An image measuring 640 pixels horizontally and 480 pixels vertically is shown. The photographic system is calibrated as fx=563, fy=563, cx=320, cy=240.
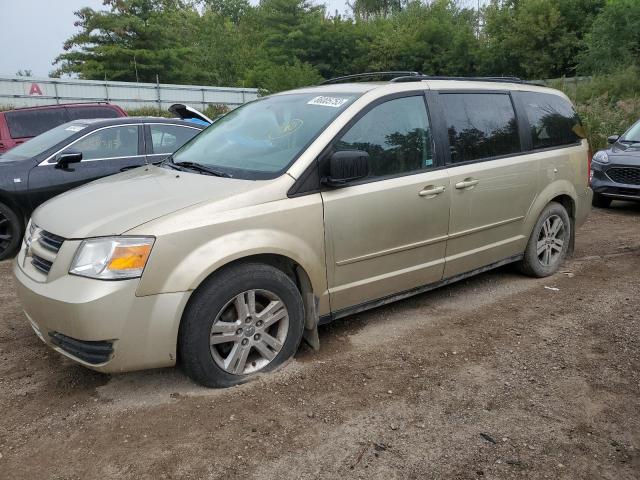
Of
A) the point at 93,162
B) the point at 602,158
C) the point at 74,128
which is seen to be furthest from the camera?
the point at 602,158

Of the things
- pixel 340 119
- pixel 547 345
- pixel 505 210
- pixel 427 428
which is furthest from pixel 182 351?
pixel 505 210

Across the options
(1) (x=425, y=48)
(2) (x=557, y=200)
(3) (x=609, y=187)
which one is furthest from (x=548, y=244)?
(1) (x=425, y=48)

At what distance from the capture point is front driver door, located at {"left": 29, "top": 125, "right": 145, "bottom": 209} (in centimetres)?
628

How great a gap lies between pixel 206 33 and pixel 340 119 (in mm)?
53258

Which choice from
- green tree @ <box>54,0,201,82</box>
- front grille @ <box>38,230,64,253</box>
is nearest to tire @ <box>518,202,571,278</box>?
front grille @ <box>38,230,64,253</box>

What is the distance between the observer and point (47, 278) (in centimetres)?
302

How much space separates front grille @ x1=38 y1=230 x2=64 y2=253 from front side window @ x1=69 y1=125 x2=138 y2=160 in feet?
12.2

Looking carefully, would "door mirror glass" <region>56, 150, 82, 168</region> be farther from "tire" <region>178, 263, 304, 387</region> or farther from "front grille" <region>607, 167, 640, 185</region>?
"front grille" <region>607, 167, 640, 185</region>

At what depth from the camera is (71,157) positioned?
6.16 m

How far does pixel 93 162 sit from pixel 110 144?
0.35 meters

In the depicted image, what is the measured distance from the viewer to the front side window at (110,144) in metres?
6.68

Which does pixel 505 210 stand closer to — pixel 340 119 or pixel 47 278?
pixel 340 119

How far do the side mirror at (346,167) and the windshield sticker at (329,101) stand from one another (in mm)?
490

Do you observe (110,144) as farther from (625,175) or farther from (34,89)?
(34,89)
